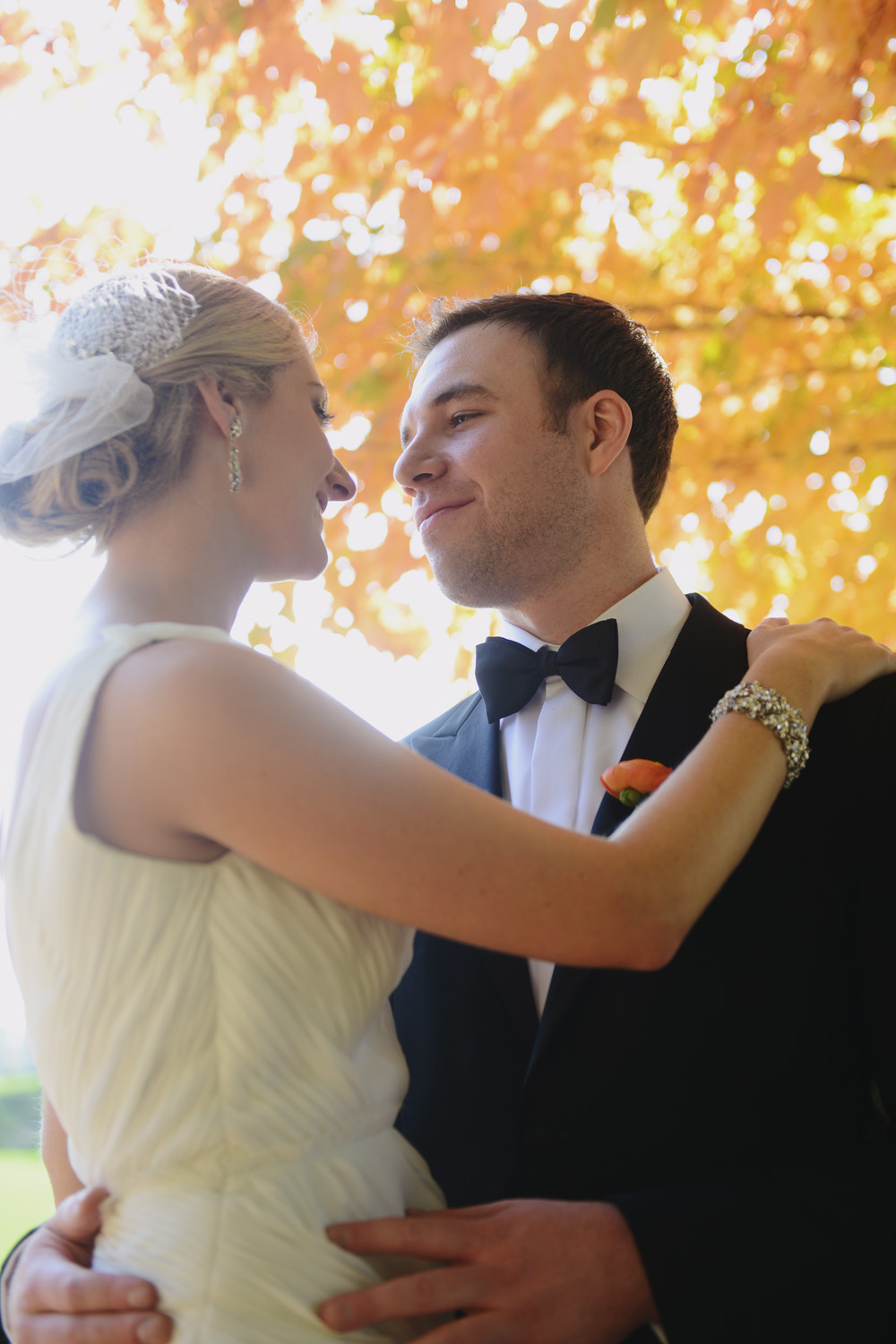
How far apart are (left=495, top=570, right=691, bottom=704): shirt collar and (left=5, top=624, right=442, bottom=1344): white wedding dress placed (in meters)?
0.98

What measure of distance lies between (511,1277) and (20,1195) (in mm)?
7086

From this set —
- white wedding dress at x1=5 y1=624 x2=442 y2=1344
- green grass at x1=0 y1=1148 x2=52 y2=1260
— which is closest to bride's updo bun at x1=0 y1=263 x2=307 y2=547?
white wedding dress at x1=5 y1=624 x2=442 y2=1344

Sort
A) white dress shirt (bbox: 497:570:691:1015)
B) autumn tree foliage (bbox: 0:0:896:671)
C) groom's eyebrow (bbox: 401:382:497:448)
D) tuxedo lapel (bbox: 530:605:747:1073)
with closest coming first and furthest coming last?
1. tuxedo lapel (bbox: 530:605:747:1073)
2. white dress shirt (bbox: 497:570:691:1015)
3. groom's eyebrow (bbox: 401:382:497:448)
4. autumn tree foliage (bbox: 0:0:896:671)

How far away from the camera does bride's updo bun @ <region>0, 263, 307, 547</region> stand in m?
1.74

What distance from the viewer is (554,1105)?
1742 millimetres

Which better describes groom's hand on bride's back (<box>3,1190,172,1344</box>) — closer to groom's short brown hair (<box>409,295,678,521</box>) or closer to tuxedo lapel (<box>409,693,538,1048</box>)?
tuxedo lapel (<box>409,693,538,1048</box>)

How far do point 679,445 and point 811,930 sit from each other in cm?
237

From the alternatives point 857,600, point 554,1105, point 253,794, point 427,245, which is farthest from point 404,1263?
point 427,245

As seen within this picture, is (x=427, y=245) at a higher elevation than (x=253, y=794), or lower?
higher

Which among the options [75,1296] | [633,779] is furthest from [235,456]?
[75,1296]

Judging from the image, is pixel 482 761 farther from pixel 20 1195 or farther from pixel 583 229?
pixel 20 1195

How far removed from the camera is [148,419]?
5.73 feet

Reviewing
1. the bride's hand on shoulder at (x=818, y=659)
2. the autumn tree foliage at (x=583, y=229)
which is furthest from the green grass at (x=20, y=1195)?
the bride's hand on shoulder at (x=818, y=659)

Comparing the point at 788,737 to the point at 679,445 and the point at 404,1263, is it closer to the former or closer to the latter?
the point at 404,1263
